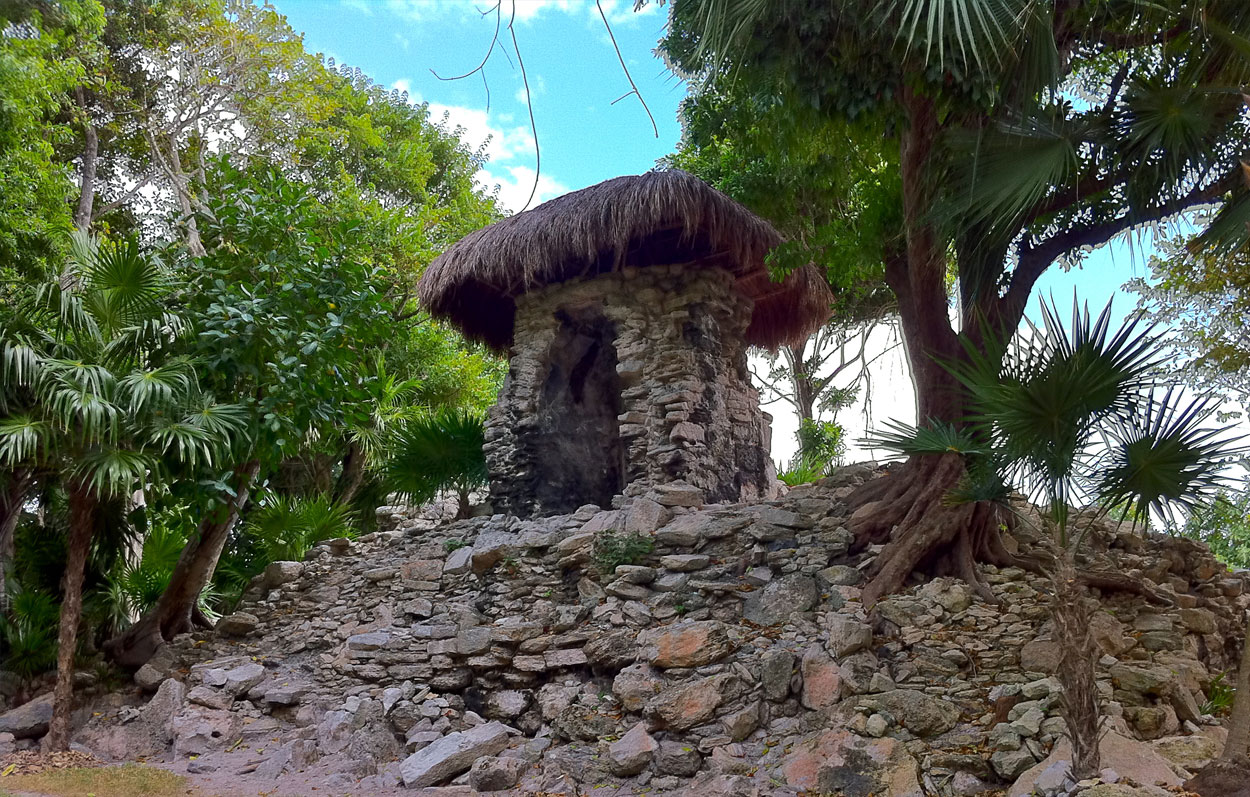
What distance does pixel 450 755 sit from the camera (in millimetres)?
4965

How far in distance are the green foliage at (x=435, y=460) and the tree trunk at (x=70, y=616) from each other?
2883mm

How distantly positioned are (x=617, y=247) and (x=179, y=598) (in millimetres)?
4772

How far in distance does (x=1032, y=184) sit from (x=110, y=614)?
803cm

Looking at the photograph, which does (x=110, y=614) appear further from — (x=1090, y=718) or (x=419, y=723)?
(x=1090, y=718)

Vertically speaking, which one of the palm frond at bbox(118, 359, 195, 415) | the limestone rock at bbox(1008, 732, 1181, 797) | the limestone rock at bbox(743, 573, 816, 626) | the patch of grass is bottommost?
the patch of grass

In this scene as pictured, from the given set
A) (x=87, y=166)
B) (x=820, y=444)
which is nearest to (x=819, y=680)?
(x=820, y=444)

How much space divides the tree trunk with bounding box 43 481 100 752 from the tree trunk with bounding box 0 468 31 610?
0.98 metres

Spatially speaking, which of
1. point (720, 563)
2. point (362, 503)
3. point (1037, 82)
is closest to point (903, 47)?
point (1037, 82)

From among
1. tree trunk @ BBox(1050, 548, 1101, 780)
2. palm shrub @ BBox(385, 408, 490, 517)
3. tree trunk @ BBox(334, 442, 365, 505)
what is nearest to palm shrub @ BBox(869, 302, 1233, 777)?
tree trunk @ BBox(1050, 548, 1101, 780)

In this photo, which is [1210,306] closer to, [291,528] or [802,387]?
[802,387]

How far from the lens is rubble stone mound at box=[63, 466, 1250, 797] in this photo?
427cm

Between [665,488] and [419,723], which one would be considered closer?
[419,723]

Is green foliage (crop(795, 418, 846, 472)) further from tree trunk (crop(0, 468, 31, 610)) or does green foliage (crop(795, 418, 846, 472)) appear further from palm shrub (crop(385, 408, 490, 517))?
tree trunk (crop(0, 468, 31, 610))

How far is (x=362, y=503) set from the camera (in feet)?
36.5
